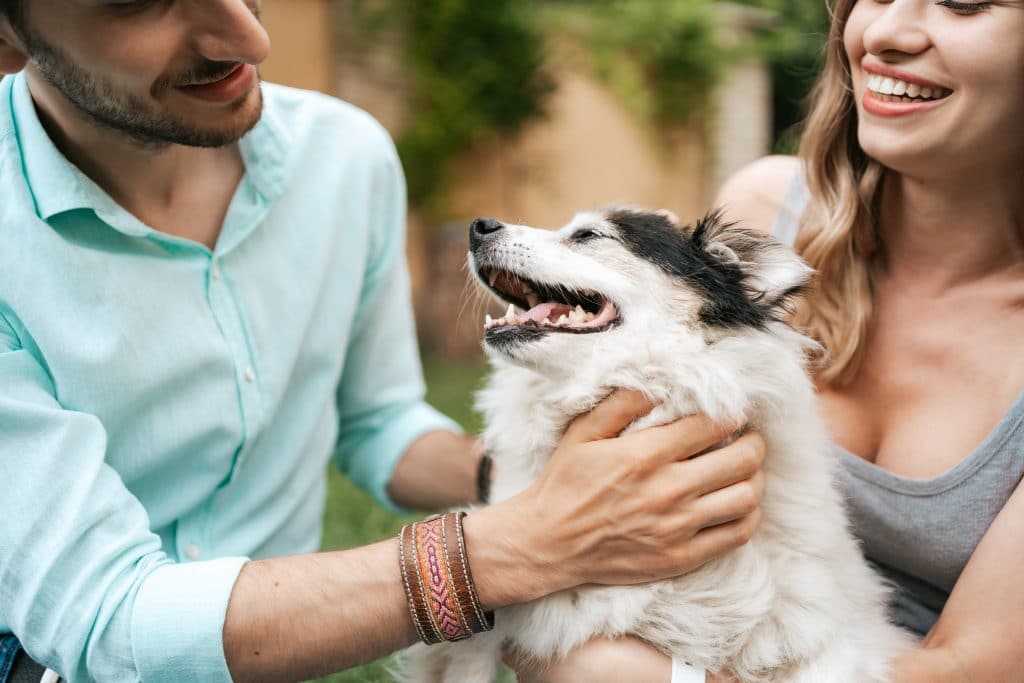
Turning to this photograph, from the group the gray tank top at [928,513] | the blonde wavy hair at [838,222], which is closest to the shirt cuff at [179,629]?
the gray tank top at [928,513]

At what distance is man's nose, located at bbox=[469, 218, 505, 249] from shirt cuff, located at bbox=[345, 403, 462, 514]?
77 cm

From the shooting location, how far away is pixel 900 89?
74.7 inches

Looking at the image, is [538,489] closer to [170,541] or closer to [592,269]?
[592,269]

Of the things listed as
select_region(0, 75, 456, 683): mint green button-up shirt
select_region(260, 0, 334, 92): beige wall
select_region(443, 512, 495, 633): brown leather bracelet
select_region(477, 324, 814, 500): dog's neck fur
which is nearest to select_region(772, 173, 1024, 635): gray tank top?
select_region(477, 324, 814, 500): dog's neck fur

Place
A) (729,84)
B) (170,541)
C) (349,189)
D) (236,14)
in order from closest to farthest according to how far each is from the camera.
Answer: (236,14), (170,541), (349,189), (729,84)

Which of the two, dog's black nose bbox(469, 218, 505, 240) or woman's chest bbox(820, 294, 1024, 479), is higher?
dog's black nose bbox(469, 218, 505, 240)

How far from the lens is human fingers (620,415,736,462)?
64.7 inches

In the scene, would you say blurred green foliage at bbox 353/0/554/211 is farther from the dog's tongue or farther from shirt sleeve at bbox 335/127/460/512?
the dog's tongue

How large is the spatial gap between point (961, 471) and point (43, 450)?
181 cm

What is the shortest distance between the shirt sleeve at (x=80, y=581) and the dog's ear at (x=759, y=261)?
3.89 ft

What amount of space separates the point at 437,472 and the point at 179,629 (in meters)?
0.94

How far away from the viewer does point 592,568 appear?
163cm

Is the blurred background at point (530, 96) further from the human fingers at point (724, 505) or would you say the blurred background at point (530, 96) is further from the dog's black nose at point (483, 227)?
the human fingers at point (724, 505)

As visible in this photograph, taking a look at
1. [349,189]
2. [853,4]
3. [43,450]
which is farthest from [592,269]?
[43,450]
